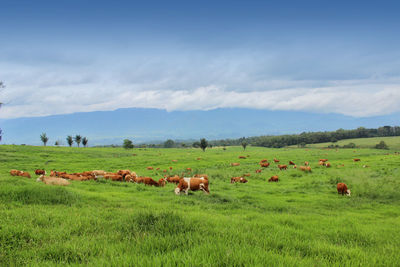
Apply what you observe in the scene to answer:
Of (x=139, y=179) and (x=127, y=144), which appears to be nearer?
(x=139, y=179)

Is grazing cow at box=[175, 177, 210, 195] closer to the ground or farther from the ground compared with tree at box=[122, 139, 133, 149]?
closer to the ground

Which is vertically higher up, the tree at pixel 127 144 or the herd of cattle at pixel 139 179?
the tree at pixel 127 144

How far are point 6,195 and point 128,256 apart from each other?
7.00 m

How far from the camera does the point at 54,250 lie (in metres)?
3.74

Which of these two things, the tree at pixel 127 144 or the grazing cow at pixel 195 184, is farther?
the tree at pixel 127 144

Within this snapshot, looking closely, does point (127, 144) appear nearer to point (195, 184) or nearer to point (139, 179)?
point (139, 179)

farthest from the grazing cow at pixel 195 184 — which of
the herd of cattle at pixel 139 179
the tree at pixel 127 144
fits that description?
the tree at pixel 127 144

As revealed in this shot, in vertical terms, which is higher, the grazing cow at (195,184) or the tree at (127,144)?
the tree at (127,144)

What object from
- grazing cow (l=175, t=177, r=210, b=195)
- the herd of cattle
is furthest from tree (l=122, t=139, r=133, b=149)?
grazing cow (l=175, t=177, r=210, b=195)

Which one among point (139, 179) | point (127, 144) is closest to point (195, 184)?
point (139, 179)

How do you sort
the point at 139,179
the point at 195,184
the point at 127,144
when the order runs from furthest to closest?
the point at 127,144
the point at 139,179
the point at 195,184

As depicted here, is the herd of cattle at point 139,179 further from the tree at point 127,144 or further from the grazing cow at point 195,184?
the tree at point 127,144

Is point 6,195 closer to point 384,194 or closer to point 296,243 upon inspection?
point 296,243

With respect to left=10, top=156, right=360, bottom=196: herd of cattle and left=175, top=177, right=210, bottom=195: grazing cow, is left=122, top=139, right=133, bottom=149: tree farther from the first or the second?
left=175, top=177, right=210, bottom=195: grazing cow
